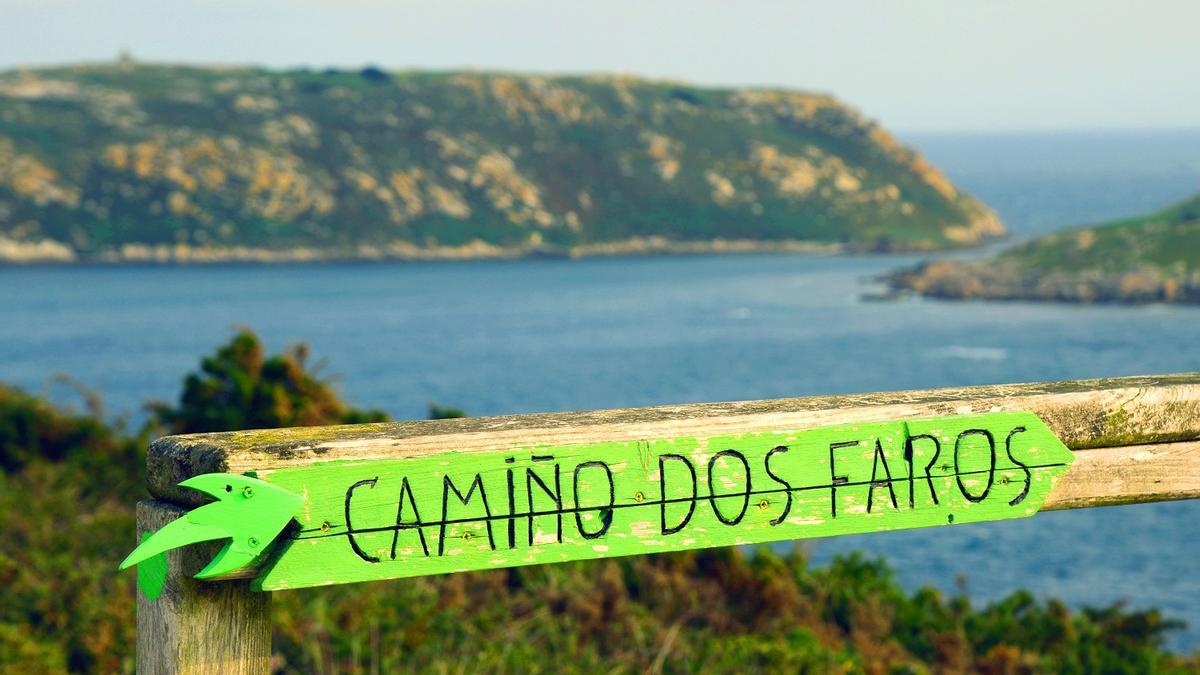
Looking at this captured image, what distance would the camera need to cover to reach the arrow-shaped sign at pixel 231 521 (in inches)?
67.1

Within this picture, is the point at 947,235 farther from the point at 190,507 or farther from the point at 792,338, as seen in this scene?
the point at 190,507

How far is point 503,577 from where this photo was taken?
19.6 feet

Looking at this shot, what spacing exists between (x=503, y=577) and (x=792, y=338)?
184ft

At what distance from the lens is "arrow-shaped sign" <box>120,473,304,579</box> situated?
67.1 inches

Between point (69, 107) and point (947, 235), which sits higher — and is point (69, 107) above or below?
above

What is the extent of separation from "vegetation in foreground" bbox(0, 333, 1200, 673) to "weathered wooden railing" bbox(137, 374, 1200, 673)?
8.65 feet

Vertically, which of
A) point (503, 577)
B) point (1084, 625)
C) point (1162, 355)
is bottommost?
point (1084, 625)

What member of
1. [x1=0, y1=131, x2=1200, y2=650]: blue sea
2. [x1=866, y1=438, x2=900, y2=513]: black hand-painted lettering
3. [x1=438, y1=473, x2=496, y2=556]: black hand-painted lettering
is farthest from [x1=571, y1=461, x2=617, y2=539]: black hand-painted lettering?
[x1=0, y1=131, x2=1200, y2=650]: blue sea

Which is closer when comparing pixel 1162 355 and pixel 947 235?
pixel 1162 355

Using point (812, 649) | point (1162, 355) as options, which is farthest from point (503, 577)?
point (1162, 355)

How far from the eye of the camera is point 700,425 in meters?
1.94

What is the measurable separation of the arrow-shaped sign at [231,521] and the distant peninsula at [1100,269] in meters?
69.8

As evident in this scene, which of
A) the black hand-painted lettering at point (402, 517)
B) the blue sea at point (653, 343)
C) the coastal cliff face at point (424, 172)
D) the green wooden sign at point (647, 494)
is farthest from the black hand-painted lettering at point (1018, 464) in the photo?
the coastal cliff face at point (424, 172)

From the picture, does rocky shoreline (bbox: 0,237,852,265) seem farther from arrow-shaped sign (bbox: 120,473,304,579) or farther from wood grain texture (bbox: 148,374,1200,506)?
arrow-shaped sign (bbox: 120,473,304,579)
